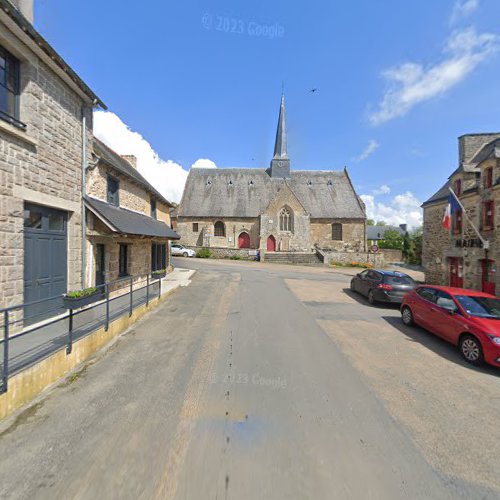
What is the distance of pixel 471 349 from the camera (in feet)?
16.3

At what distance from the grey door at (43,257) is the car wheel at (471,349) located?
27.8 ft

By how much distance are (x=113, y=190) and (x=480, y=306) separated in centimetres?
1204

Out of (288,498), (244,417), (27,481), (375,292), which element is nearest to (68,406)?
(27,481)

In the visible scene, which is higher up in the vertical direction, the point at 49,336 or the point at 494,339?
the point at 49,336

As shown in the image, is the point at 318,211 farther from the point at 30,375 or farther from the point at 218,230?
the point at 30,375

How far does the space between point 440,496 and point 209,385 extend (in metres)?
2.90

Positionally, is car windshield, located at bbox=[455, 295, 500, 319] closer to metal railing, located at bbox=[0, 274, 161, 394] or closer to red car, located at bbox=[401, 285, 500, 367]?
red car, located at bbox=[401, 285, 500, 367]

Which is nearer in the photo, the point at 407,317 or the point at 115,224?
the point at 407,317

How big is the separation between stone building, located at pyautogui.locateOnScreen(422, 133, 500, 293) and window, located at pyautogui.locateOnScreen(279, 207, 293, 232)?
53.0 ft

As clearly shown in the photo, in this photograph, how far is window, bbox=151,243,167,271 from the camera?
43.1 ft

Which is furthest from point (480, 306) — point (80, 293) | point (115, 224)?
point (115, 224)

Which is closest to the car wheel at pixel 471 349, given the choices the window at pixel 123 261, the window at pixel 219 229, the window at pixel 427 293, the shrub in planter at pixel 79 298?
the window at pixel 427 293

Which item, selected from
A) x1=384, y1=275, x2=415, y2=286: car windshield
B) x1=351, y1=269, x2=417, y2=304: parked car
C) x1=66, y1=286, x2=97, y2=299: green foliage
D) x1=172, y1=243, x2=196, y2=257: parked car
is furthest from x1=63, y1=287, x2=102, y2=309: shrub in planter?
x1=172, y1=243, x2=196, y2=257: parked car

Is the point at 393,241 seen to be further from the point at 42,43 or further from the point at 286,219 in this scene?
the point at 42,43
